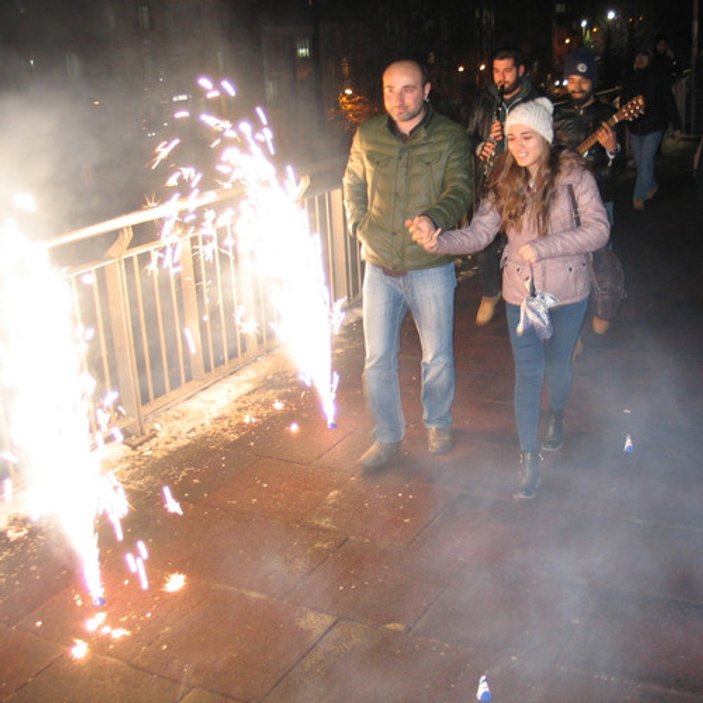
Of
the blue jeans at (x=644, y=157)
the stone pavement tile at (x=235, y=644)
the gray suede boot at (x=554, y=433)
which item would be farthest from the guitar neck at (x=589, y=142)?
the blue jeans at (x=644, y=157)

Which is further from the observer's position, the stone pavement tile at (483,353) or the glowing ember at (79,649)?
the stone pavement tile at (483,353)

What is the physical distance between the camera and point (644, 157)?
12.1 metres

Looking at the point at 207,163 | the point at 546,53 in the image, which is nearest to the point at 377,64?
the point at 207,163

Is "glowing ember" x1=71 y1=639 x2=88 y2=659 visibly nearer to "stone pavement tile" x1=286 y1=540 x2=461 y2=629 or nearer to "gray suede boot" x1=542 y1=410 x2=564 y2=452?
"stone pavement tile" x1=286 y1=540 x2=461 y2=629

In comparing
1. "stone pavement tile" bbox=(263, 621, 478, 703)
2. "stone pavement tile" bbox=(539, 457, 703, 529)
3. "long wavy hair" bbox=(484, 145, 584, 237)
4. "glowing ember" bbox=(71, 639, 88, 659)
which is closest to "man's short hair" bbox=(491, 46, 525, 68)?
"long wavy hair" bbox=(484, 145, 584, 237)

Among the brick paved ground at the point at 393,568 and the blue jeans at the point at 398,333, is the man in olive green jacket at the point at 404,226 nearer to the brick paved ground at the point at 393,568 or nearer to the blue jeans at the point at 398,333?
the blue jeans at the point at 398,333

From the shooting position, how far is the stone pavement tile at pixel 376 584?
405 centimetres

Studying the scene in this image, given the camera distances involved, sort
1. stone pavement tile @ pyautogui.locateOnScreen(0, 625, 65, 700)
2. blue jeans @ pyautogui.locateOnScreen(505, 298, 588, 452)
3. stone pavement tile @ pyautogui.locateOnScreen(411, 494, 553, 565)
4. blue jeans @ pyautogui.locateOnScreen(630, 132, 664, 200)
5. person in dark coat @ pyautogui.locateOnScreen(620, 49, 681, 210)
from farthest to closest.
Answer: blue jeans @ pyautogui.locateOnScreen(630, 132, 664, 200), person in dark coat @ pyautogui.locateOnScreen(620, 49, 681, 210), blue jeans @ pyautogui.locateOnScreen(505, 298, 588, 452), stone pavement tile @ pyautogui.locateOnScreen(411, 494, 553, 565), stone pavement tile @ pyautogui.locateOnScreen(0, 625, 65, 700)

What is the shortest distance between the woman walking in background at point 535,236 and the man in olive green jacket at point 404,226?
0.23m

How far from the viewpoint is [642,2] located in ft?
142

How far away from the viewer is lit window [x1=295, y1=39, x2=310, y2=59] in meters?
24.0

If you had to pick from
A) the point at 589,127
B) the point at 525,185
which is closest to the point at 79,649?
the point at 525,185

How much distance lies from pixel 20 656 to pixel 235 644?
860 millimetres

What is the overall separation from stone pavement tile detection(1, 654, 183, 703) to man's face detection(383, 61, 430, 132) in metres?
2.91
